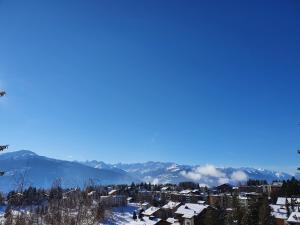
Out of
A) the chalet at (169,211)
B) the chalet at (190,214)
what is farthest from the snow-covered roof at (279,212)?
the chalet at (169,211)

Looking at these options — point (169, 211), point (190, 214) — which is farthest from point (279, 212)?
point (169, 211)

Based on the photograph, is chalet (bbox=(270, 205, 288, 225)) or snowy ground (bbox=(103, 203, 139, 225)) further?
snowy ground (bbox=(103, 203, 139, 225))

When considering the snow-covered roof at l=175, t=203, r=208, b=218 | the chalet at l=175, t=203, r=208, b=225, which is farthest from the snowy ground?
the chalet at l=175, t=203, r=208, b=225

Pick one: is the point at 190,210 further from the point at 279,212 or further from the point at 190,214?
the point at 279,212

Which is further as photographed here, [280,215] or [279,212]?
[279,212]

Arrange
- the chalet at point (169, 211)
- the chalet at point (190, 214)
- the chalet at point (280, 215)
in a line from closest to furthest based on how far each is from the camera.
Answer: the chalet at point (190, 214)
the chalet at point (280, 215)
the chalet at point (169, 211)

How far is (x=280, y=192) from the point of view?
131 m

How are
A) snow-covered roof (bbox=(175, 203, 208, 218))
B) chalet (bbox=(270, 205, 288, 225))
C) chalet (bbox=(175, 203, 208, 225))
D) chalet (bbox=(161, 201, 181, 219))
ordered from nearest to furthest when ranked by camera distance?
chalet (bbox=(175, 203, 208, 225)), chalet (bbox=(270, 205, 288, 225)), snow-covered roof (bbox=(175, 203, 208, 218)), chalet (bbox=(161, 201, 181, 219))

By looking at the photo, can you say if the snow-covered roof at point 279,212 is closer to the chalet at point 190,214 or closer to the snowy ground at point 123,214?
the chalet at point 190,214

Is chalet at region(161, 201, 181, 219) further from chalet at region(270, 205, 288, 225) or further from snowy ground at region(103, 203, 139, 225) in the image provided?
chalet at region(270, 205, 288, 225)

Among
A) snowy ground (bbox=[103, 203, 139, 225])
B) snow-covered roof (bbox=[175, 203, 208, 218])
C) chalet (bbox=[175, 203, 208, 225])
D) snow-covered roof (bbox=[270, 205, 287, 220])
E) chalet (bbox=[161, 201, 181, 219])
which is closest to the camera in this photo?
chalet (bbox=[175, 203, 208, 225])

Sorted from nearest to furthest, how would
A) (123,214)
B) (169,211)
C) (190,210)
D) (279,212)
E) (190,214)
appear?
(190,214) → (279,212) → (190,210) → (169,211) → (123,214)

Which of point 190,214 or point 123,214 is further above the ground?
point 190,214

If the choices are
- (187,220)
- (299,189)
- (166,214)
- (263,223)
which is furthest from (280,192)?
(263,223)
